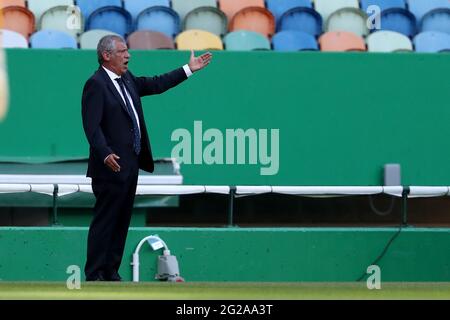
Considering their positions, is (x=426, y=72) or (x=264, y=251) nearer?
(x=264, y=251)

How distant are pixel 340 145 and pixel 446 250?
44.5 inches

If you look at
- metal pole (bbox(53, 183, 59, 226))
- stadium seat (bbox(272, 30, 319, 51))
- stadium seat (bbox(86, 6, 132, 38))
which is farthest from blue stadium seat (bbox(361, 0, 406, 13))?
metal pole (bbox(53, 183, 59, 226))

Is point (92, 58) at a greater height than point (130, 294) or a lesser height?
greater

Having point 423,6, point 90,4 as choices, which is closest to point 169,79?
point 90,4

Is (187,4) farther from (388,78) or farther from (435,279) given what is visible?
(435,279)

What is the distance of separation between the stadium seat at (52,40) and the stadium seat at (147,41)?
1.32 feet

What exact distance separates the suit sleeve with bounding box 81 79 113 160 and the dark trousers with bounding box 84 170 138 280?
0.20 meters

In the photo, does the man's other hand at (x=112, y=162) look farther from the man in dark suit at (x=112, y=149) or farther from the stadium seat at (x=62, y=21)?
the stadium seat at (x=62, y=21)

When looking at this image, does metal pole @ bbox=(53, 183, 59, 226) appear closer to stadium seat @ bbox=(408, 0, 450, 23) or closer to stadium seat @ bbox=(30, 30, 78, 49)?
stadium seat @ bbox=(30, 30, 78, 49)

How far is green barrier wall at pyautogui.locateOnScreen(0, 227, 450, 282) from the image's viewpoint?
786 cm

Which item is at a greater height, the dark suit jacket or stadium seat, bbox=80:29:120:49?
stadium seat, bbox=80:29:120:49

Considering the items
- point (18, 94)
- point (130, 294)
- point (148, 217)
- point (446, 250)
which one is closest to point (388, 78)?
point (446, 250)

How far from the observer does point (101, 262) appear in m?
6.37

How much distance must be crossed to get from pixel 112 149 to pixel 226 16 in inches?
124
